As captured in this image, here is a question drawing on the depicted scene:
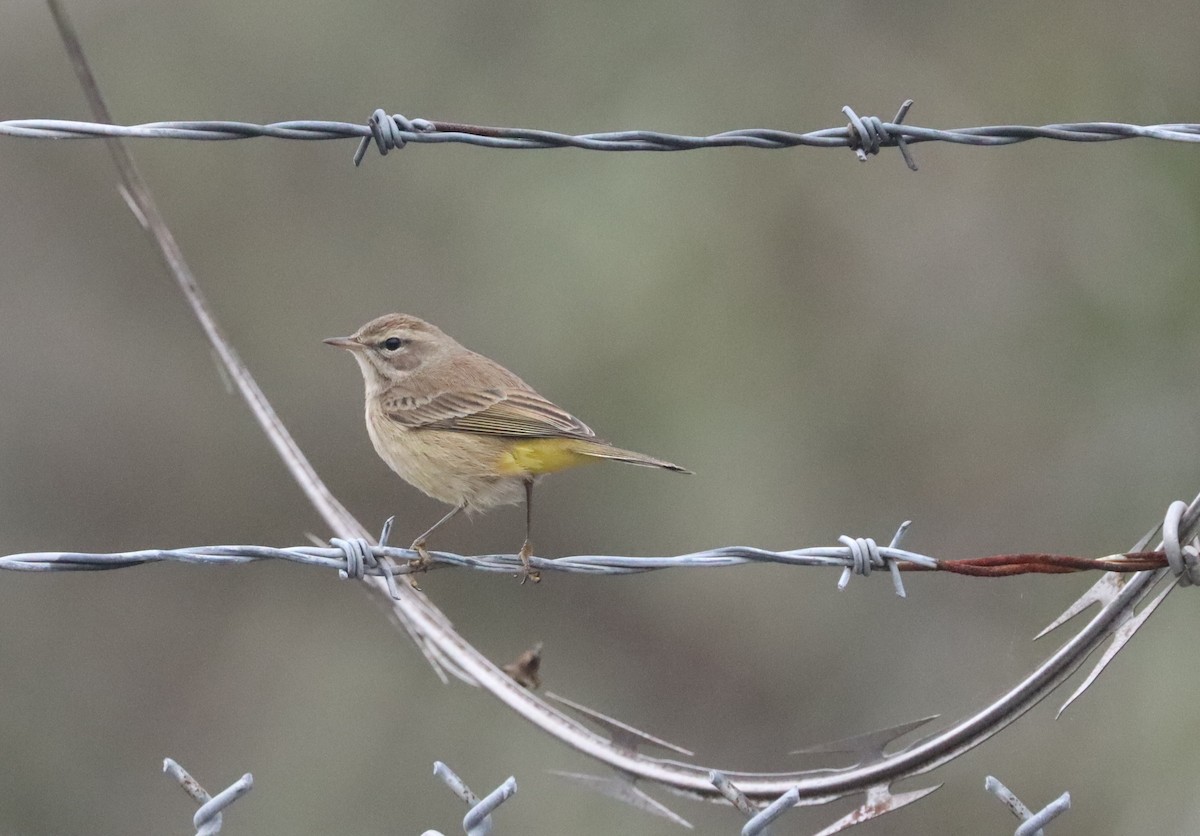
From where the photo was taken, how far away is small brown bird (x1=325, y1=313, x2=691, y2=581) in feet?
16.9

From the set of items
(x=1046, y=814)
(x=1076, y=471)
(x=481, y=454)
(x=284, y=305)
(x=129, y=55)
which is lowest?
(x=1046, y=814)

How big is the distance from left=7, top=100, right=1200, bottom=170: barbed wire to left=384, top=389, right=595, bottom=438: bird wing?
5.07 feet

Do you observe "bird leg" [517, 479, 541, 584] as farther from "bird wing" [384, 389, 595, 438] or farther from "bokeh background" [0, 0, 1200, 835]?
"bokeh background" [0, 0, 1200, 835]

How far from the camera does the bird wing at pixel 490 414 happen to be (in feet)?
16.8

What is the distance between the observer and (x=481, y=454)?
523cm

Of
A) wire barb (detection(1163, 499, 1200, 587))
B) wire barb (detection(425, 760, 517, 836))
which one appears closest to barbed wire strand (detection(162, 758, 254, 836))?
wire barb (detection(425, 760, 517, 836))

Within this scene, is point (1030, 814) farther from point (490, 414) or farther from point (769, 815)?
point (490, 414)

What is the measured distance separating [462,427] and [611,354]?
5158 mm

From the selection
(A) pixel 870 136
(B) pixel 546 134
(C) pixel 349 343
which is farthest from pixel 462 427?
(A) pixel 870 136

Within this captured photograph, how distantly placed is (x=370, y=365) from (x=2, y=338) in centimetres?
574

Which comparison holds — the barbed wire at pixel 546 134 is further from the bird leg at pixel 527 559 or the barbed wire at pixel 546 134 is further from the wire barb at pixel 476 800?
the wire barb at pixel 476 800

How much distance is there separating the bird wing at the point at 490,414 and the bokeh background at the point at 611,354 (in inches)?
171

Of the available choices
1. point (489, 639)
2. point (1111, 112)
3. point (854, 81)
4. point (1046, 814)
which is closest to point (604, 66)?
point (854, 81)

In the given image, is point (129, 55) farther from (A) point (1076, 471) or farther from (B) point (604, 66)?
(A) point (1076, 471)
